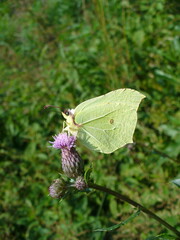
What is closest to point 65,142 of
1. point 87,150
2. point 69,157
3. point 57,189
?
point 69,157

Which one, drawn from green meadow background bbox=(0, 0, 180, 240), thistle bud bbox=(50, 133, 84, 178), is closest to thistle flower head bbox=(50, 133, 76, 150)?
thistle bud bbox=(50, 133, 84, 178)

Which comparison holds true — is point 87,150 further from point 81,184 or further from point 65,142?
point 81,184

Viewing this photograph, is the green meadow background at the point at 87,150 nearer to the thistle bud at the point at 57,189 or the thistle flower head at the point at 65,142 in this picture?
the thistle flower head at the point at 65,142

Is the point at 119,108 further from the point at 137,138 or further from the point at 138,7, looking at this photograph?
the point at 138,7

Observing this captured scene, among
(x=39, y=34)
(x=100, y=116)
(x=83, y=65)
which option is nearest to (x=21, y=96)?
(x=83, y=65)

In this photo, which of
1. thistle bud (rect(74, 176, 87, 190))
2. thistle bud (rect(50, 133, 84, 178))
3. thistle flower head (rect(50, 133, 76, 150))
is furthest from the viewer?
thistle flower head (rect(50, 133, 76, 150))

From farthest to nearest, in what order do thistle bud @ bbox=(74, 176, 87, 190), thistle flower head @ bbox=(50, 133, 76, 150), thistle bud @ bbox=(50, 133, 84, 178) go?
thistle flower head @ bbox=(50, 133, 76, 150), thistle bud @ bbox=(50, 133, 84, 178), thistle bud @ bbox=(74, 176, 87, 190)

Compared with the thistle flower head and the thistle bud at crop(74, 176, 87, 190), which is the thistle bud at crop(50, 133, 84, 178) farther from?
the thistle bud at crop(74, 176, 87, 190)
